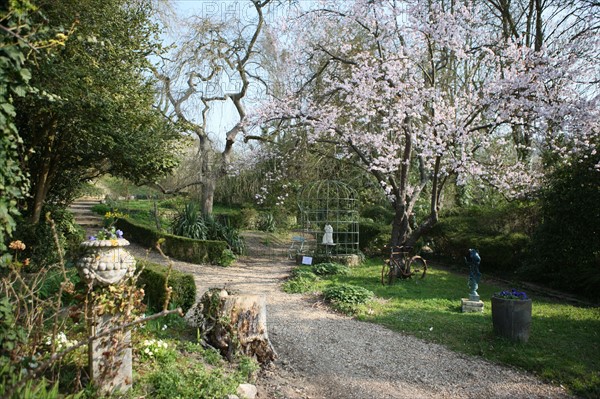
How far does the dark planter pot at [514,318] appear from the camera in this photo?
16.4ft

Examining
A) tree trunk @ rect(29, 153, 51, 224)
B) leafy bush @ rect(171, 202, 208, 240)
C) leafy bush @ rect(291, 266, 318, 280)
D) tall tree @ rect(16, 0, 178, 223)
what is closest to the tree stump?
tall tree @ rect(16, 0, 178, 223)

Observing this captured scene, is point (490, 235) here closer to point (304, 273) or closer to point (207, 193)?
point (304, 273)

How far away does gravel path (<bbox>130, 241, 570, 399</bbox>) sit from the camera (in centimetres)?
393

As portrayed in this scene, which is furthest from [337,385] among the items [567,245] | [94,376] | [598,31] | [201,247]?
[598,31]

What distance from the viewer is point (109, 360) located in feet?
9.41

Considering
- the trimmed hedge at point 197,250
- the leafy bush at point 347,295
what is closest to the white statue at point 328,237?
the trimmed hedge at point 197,250

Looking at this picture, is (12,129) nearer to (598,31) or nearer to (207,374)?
(207,374)

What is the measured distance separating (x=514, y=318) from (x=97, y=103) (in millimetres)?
6322

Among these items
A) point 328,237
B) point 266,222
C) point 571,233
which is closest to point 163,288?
point 328,237

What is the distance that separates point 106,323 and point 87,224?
42.2ft

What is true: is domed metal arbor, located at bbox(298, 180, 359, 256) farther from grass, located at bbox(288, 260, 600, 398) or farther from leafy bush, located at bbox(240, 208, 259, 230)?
leafy bush, located at bbox(240, 208, 259, 230)

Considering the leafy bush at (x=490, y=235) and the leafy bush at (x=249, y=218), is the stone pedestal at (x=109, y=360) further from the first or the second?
the leafy bush at (x=249, y=218)

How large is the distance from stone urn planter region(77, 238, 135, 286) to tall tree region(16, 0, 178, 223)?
2569 mm

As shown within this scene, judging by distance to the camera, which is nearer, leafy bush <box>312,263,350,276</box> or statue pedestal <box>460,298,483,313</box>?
statue pedestal <box>460,298,483,313</box>
